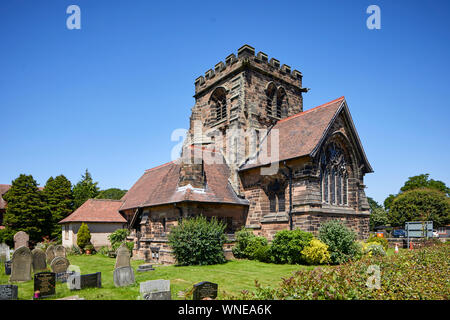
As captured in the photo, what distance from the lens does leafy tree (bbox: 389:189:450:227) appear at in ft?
149

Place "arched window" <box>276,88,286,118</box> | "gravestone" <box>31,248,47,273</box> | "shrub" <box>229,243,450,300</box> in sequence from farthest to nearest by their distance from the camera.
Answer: "arched window" <box>276,88,286,118</box> → "gravestone" <box>31,248,47,273</box> → "shrub" <box>229,243,450,300</box>

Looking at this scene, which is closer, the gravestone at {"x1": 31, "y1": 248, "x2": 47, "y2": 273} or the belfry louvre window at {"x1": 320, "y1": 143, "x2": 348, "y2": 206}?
the gravestone at {"x1": 31, "y1": 248, "x2": 47, "y2": 273}

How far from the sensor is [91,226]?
2977 cm

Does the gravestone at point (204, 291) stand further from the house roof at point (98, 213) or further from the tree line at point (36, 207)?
the tree line at point (36, 207)

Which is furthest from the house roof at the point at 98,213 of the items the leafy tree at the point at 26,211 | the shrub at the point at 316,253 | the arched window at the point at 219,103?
the shrub at the point at 316,253

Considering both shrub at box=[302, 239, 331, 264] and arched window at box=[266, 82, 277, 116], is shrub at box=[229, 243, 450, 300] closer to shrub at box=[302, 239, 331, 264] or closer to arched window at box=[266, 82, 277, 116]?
shrub at box=[302, 239, 331, 264]

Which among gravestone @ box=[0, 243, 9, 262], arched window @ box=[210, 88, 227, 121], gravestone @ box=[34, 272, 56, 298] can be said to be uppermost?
arched window @ box=[210, 88, 227, 121]

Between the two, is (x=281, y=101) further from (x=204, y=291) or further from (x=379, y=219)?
(x=379, y=219)

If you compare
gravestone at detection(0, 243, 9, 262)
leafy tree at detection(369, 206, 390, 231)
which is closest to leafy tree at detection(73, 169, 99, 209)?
gravestone at detection(0, 243, 9, 262)

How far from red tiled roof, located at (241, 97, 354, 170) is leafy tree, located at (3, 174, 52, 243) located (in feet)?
89.0

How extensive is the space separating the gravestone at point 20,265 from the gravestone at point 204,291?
370 inches

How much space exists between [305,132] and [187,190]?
9199 millimetres

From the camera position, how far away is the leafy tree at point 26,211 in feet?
115

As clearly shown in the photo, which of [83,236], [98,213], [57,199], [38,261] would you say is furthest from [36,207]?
[38,261]
